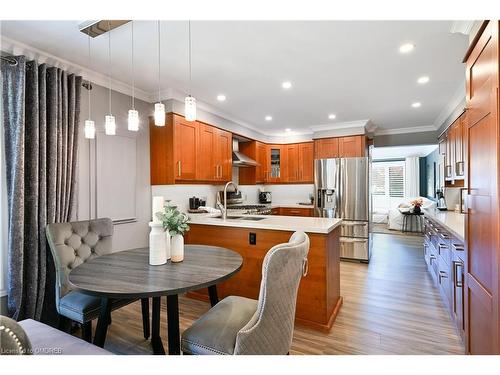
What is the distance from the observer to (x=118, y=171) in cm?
304

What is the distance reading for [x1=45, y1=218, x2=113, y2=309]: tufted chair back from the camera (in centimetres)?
200

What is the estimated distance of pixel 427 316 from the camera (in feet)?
8.49

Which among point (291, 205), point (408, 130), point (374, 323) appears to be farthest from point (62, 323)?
point (408, 130)

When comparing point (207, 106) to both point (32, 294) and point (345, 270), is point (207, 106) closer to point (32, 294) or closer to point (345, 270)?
point (32, 294)

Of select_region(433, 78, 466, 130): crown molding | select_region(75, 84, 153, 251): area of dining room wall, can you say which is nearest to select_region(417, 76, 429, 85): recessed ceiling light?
select_region(433, 78, 466, 130): crown molding

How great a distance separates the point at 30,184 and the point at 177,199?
5.55 feet

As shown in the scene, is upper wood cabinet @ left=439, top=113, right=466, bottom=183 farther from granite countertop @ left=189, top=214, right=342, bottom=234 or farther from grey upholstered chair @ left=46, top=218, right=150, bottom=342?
grey upholstered chair @ left=46, top=218, right=150, bottom=342

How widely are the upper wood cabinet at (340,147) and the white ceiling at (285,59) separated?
2.98 ft

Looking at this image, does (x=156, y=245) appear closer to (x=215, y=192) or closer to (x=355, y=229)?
(x=215, y=192)

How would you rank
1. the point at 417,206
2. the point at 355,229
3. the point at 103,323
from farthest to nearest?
the point at 417,206 < the point at 355,229 < the point at 103,323

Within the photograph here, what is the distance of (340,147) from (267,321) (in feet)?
14.1

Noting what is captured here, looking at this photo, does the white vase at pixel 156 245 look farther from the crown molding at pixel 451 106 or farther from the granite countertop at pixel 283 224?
the crown molding at pixel 451 106

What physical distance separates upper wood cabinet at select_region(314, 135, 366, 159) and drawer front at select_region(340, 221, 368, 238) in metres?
1.23

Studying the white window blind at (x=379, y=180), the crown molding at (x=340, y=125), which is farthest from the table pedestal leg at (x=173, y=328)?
the white window blind at (x=379, y=180)
